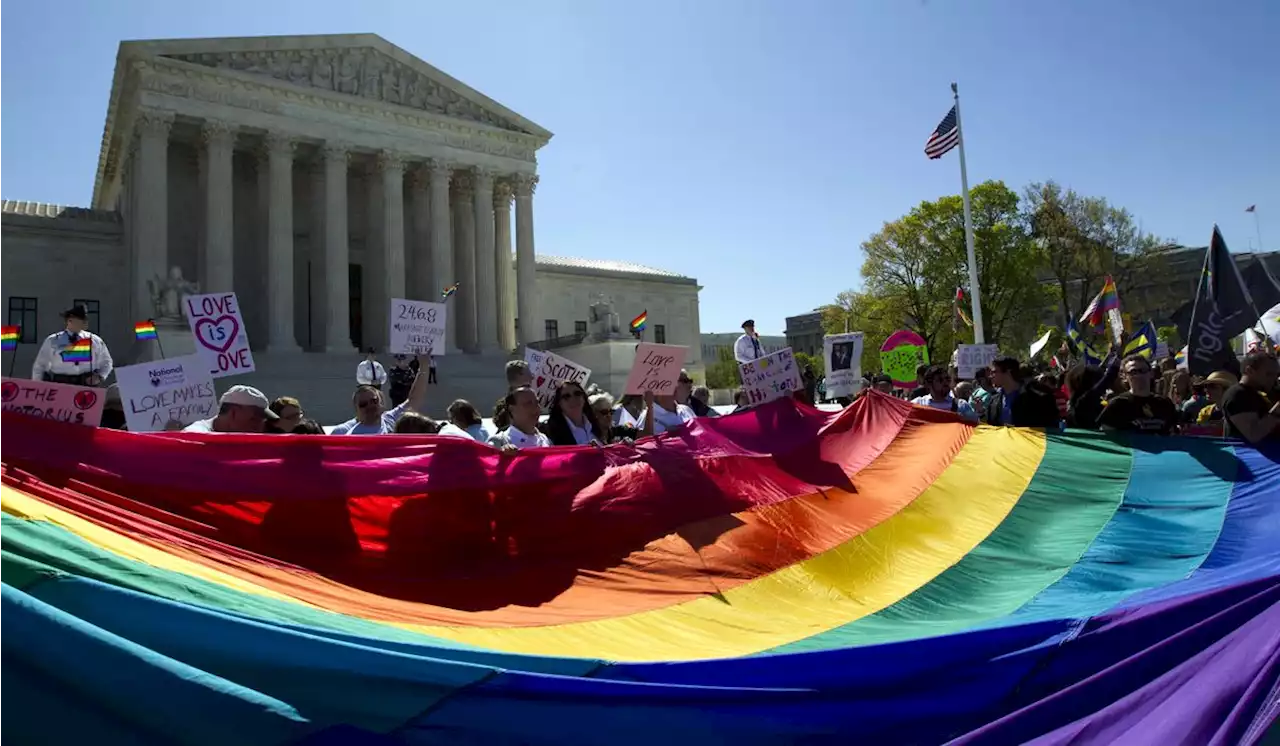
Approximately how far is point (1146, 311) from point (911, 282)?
51.2 ft

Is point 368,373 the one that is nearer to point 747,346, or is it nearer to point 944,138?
point 747,346

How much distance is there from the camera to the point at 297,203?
135 ft

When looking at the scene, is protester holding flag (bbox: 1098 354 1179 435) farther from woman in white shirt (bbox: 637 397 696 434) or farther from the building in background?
the building in background

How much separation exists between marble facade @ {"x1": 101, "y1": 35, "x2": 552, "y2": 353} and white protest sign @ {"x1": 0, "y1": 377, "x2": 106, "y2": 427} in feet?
107

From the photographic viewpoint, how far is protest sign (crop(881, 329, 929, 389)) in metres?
16.0

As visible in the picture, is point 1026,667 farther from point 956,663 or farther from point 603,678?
point 603,678

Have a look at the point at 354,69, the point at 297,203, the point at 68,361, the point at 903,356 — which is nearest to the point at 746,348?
the point at 903,356

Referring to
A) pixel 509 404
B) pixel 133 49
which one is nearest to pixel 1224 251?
pixel 509 404

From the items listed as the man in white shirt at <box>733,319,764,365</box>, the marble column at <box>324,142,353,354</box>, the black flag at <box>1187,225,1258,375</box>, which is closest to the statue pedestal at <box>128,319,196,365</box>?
the marble column at <box>324,142,353,354</box>

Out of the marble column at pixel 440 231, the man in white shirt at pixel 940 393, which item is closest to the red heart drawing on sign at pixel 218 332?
the man in white shirt at pixel 940 393

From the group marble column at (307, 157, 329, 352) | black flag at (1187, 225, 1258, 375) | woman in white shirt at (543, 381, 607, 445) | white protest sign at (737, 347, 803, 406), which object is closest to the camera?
woman in white shirt at (543, 381, 607, 445)

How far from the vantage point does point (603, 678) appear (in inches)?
130

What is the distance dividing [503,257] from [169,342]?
18.8 meters

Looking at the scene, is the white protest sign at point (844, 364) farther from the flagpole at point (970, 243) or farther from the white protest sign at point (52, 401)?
the flagpole at point (970, 243)
